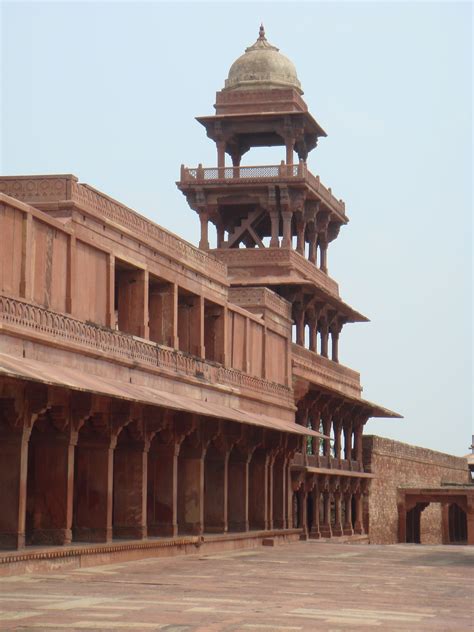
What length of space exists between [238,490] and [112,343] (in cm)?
865

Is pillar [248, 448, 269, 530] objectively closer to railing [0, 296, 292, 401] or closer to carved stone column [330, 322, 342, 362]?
railing [0, 296, 292, 401]

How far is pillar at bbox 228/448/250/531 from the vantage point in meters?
28.3

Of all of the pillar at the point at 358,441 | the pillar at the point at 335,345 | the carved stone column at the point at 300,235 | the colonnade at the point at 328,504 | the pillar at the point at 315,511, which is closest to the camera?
the colonnade at the point at 328,504

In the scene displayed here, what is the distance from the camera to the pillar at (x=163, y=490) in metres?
23.1

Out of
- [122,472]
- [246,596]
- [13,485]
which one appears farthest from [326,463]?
[246,596]

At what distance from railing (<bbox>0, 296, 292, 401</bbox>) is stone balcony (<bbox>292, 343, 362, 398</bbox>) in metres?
6.33

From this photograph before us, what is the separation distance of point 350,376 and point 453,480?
19791mm

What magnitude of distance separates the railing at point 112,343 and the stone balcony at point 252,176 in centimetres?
1139

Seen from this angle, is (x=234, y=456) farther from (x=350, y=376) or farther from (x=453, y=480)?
(x=453, y=480)

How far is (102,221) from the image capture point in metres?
21.2

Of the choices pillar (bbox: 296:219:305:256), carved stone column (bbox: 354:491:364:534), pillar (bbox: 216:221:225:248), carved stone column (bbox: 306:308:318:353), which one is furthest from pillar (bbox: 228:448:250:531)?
carved stone column (bbox: 354:491:364:534)

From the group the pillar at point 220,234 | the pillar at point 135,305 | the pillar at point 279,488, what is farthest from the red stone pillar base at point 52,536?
the pillar at point 220,234

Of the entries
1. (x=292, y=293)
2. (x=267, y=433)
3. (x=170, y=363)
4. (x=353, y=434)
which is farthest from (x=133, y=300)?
(x=353, y=434)

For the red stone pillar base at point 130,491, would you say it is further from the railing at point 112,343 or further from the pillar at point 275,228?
the pillar at point 275,228
